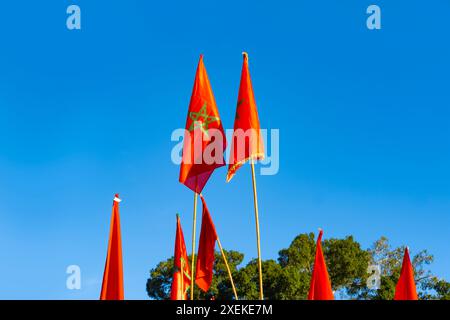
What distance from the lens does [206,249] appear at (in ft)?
65.6

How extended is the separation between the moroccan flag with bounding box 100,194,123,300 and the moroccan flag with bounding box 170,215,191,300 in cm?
370

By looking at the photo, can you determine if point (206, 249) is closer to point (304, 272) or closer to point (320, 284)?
point (320, 284)

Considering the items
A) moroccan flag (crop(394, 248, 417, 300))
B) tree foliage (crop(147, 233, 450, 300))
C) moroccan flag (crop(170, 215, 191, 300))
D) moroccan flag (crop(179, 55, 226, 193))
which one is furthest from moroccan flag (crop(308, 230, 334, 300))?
tree foliage (crop(147, 233, 450, 300))

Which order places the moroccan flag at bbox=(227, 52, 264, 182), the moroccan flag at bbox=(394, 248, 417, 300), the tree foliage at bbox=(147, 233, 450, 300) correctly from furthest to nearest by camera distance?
1. the tree foliage at bbox=(147, 233, 450, 300)
2. the moroccan flag at bbox=(227, 52, 264, 182)
3. the moroccan flag at bbox=(394, 248, 417, 300)

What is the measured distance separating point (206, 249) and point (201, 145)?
129 inches

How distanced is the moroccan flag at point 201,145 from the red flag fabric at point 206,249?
3.97ft

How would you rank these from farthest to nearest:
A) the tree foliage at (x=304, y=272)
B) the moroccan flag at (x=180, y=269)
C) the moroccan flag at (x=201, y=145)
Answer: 1. the tree foliage at (x=304, y=272)
2. the moroccan flag at (x=180, y=269)
3. the moroccan flag at (x=201, y=145)

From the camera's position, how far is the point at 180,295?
19297 mm

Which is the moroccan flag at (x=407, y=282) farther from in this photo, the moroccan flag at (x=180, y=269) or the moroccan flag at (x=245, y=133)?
the moroccan flag at (x=180, y=269)

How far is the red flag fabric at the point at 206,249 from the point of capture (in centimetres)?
1984

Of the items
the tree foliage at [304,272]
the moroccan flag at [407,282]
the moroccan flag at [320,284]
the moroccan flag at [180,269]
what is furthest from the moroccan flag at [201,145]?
the tree foliage at [304,272]

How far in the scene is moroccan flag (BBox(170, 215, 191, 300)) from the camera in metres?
19.4

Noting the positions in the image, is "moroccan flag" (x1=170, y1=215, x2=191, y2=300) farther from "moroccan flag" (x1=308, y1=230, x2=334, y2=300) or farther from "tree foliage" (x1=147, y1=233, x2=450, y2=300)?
"tree foliage" (x1=147, y1=233, x2=450, y2=300)
